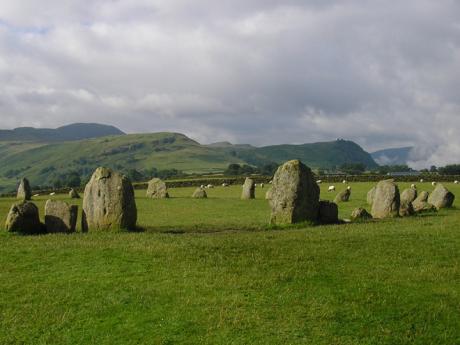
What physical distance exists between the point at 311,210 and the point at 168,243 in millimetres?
10910

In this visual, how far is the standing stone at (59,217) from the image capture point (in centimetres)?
2661

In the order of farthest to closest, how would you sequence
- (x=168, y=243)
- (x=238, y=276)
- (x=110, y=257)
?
1. (x=168, y=243)
2. (x=110, y=257)
3. (x=238, y=276)

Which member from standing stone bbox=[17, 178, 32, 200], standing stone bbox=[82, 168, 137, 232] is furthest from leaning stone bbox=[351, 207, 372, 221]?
standing stone bbox=[17, 178, 32, 200]

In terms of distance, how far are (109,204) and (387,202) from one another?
1768cm

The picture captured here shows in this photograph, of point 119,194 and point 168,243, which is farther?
point 119,194

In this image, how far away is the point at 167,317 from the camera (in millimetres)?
13867

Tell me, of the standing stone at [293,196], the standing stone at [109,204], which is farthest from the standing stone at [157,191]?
the standing stone at [109,204]

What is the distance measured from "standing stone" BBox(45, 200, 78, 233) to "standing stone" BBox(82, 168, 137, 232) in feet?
2.20

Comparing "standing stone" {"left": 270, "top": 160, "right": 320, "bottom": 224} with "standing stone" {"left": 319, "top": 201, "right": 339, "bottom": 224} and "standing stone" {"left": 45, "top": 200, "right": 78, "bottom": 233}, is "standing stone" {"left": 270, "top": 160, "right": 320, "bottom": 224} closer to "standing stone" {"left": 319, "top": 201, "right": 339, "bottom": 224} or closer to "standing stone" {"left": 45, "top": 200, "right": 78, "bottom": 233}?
"standing stone" {"left": 319, "top": 201, "right": 339, "bottom": 224}

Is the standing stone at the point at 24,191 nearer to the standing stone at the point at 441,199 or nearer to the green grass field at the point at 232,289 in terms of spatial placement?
the green grass field at the point at 232,289

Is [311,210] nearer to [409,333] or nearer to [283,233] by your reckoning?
[283,233]

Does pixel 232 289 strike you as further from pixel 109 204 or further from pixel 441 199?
pixel 441 199

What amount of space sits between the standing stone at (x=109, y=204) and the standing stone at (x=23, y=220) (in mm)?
2422

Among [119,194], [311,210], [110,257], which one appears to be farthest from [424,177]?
[110,257]
